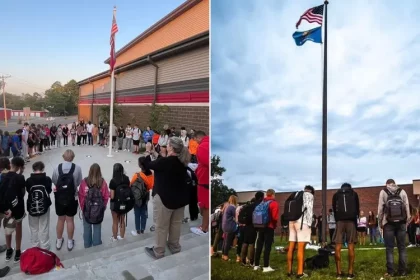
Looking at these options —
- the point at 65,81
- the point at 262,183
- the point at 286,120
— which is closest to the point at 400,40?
the point at 286,120

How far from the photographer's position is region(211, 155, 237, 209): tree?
1615 mm

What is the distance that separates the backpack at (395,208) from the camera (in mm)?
1516

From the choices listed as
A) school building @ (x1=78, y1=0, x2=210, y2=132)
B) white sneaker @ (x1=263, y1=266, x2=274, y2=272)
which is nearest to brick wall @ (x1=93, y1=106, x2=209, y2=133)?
school building @ (x1=78, y1=0, x2=210, y2=132)

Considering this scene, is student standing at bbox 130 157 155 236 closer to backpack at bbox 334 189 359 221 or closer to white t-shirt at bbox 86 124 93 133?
white t-shirt at bbox 86 124 93 133

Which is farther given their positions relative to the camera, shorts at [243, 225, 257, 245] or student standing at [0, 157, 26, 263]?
student standing at [0, 157, 26, 263]

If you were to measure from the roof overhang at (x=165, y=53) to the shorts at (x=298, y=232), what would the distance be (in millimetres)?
869

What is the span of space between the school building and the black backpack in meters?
0.47

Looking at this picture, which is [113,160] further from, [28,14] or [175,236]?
[28,14]

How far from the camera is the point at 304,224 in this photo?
1.56m

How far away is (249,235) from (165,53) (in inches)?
36.5

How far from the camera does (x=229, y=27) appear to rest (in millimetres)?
1605

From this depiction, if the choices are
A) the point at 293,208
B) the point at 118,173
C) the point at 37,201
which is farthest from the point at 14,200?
the point at 293,208

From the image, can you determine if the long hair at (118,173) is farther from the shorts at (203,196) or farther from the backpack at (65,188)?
the shorts at (203,196)

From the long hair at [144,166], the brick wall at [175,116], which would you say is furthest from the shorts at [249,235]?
the long hair at [144,166]
